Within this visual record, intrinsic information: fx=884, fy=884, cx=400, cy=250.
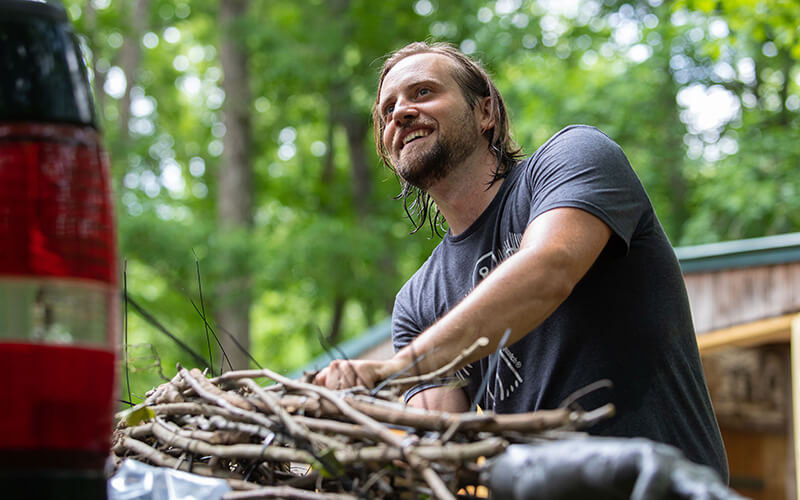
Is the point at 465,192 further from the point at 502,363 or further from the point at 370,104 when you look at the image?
the point at 370,104

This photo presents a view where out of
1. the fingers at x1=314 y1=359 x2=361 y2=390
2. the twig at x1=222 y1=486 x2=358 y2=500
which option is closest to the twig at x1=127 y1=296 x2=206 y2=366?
the fingers at x1=314 y1=359 x2=361 y2=390

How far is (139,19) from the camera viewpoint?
18.6 m

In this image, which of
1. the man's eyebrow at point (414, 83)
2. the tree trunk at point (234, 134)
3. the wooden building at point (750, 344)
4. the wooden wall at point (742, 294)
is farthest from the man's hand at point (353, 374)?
the tree trunk at point (234, 134)

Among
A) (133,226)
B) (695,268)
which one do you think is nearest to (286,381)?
(695,268)

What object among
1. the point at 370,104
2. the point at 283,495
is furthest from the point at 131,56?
the point at 283,495

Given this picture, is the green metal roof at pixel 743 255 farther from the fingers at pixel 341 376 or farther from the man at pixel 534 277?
the fingers at pixel 341 376

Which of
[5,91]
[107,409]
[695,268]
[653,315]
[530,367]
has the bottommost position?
[695,268]

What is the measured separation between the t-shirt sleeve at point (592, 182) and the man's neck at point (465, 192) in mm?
427

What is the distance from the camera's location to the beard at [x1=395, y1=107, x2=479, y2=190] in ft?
8.77

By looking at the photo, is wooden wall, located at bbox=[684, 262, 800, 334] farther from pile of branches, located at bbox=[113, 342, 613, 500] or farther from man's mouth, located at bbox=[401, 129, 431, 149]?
pile of branches, located at bbox=[113, 342, 613, 500]

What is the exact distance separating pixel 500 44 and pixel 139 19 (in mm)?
7899

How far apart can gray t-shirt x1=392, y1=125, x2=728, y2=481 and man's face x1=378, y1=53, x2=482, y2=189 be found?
423 mm

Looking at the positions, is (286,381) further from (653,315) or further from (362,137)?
(362,137)

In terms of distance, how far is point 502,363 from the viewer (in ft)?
7.80
